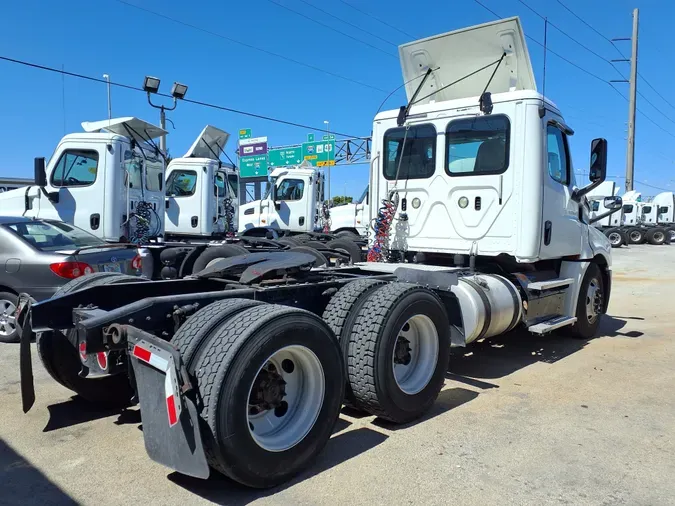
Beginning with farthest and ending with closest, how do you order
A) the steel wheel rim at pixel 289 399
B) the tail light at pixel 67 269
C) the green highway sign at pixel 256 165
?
the green highway sign at pixel 256 165
the tail light at pixel 67 269
the steel wheel rim at pixel 289 399

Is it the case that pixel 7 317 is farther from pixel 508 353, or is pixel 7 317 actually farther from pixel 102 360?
pixel 508 353

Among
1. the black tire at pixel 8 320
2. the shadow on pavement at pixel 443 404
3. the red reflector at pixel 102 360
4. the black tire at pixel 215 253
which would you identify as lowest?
the shadow on pavement at pixel 443 404

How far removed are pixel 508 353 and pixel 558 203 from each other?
6.14ft

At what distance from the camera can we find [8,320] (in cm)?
661

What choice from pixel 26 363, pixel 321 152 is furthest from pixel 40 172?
pixel 321 152

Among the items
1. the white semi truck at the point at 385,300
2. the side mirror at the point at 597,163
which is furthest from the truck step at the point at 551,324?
the side mirror at the point at 597,163

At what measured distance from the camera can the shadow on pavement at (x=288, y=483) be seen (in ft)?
9.96

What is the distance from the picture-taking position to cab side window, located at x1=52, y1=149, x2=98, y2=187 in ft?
30.1

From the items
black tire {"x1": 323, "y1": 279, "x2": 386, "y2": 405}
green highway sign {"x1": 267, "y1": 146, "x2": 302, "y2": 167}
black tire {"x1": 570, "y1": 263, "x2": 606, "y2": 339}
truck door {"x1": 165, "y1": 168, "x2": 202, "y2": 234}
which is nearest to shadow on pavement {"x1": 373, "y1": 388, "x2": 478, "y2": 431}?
black tire {"x1": 323, "y1": 279, "x2": 386, "y2": 405}

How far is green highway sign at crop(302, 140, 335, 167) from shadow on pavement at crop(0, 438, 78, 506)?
3233cm

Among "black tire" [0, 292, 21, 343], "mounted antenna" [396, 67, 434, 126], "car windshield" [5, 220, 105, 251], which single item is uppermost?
"mounted antenna" [396, 67, 434, 126]

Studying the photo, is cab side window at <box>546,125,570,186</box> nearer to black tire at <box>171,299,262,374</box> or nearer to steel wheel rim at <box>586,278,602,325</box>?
steel wheel rim at <box>586,278,602,325</box>

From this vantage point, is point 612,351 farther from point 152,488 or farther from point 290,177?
point 290,177

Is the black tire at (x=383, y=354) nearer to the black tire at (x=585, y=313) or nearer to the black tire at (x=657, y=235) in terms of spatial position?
the black tire at (x=585, y=313)
